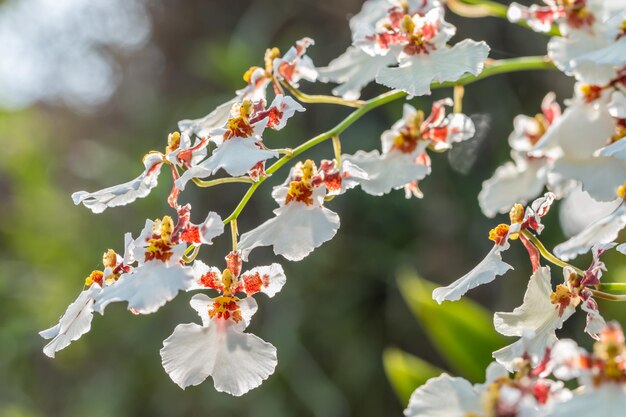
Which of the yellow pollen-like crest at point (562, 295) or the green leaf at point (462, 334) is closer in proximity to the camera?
the yellow pollen-like crest at point (562, 295)

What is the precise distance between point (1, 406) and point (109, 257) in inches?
53.3

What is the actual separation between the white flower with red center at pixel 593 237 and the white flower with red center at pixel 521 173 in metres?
0.19

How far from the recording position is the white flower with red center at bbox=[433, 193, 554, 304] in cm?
35

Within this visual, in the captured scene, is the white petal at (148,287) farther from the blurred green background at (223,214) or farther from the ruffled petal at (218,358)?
the blurred green background at (223,214)

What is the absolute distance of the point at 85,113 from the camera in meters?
2.07

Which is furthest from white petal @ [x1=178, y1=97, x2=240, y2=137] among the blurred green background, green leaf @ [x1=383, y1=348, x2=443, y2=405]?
the blurred green background

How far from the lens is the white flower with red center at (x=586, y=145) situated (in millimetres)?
411

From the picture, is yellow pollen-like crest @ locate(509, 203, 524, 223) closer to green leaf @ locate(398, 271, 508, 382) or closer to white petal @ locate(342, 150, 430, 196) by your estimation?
white petal @ locate(342, 150, 430, 196)

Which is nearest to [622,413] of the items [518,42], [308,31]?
[518,42]

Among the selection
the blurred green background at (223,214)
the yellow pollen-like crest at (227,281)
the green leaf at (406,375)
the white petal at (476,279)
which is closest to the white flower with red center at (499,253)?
the white petal at (476,279)

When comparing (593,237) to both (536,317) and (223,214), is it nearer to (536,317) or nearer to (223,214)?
(536,317)

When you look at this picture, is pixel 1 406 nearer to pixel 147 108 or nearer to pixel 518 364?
pixel 147 108

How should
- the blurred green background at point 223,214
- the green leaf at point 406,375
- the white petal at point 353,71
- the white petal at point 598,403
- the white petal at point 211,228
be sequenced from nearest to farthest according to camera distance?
the white petal at point 598,403 → the white petal at point 211,228 → the white petal at point 353,71 → the green leaf at point 406,375 → the blurred green background at point 223,214

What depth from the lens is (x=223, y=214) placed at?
61.3 inches
